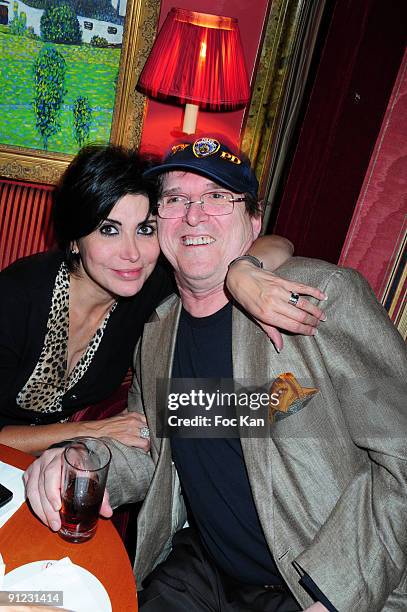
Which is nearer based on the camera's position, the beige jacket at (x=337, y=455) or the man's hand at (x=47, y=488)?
the man's hand at (x=47, y=488)

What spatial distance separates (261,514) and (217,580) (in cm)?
32

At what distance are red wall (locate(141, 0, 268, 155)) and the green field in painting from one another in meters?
0.29

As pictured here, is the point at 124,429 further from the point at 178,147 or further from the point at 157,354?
the point at 178,147

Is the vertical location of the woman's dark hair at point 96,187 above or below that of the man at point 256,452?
above

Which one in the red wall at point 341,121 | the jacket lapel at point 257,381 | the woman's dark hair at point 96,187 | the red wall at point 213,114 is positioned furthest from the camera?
the red wall at point 213,114

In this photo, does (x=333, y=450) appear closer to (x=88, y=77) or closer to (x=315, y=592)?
(x=315, y=592)

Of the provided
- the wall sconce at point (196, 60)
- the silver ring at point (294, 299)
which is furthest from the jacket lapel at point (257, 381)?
the wall sconce at point (196, 60)

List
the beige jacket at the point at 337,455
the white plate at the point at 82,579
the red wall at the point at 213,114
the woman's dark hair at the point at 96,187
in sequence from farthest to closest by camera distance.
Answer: the red wall at the point at 213,114 < the woman's dark hair at the point at 96,187 < the beige jacket at the point at 337,455 < the white plate at the point at 82,579

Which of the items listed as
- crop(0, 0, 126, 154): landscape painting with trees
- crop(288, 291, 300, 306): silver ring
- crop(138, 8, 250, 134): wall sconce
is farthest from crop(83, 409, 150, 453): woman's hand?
crop(0, 0, 126, 154): landscape painting with trees

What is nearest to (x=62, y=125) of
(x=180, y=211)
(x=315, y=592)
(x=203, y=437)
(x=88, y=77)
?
(x=88, y=77)

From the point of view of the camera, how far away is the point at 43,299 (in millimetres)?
1817

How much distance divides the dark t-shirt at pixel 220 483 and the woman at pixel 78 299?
19 centimetres

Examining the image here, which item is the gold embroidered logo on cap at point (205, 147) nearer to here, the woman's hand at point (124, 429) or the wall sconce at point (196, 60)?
the woman's hand at point (124, 429)

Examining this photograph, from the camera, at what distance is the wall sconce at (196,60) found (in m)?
3.03
